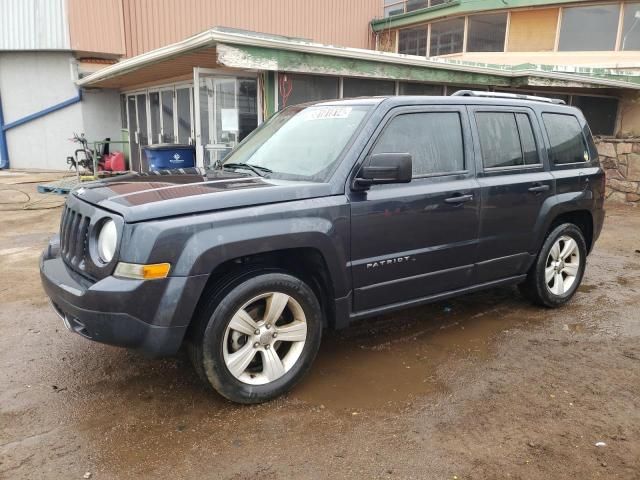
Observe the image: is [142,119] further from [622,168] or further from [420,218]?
[420,218]

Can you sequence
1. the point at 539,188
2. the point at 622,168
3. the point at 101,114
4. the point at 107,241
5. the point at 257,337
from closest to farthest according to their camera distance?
the point at 107,241 < the point at 257,337 < the point at 539,188 < the point at 622,168 < the point at 101,114

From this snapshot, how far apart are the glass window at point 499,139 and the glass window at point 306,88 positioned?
6.02 meters

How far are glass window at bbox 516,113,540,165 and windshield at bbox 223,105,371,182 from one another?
1586 mm

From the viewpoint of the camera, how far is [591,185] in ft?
16.5

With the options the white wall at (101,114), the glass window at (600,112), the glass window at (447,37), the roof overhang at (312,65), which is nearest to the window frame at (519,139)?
the roof overhang at (312,65)

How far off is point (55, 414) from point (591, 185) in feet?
15.8

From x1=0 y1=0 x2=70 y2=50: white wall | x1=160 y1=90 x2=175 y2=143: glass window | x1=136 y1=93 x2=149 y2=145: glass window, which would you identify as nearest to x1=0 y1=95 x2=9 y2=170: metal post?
x1=0 y1=0 x2=70 y2=50: white wall

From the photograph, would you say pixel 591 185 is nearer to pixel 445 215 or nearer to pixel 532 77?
pixel 445 215

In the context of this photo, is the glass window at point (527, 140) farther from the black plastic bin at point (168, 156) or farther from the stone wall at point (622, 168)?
the stone wall at point (622, 168)

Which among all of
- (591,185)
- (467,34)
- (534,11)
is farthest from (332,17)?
(591,185)

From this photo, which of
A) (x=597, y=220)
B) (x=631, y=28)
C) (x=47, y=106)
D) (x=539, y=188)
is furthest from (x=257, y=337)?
(x=631, y=28)

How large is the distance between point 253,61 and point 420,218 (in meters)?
5.84

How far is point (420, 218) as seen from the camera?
12.2 ft

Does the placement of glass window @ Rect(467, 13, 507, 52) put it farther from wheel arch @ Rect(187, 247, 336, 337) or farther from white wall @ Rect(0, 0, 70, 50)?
wheel arch @ Rect(187, 247, 336, 337)
